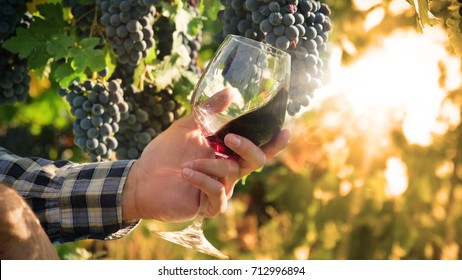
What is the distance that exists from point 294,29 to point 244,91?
0.84ft

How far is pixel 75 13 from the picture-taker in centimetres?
235

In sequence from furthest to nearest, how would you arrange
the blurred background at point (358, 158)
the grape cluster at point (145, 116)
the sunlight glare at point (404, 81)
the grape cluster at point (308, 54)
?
the sunlight glare at point (404, 81)
the blurred background at point (358, 158)
the grape cluster at point (145, 116)
the grape cluster at point (308, 54)

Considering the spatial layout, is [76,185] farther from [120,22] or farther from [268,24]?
[268,24]

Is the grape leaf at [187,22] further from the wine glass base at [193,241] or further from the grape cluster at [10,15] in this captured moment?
the wine glass base at [193,241]

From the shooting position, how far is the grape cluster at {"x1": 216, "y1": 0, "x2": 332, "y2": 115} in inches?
74.8

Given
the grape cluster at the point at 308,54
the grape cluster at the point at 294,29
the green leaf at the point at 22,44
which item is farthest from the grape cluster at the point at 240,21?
the green leaf at the point at 22,44

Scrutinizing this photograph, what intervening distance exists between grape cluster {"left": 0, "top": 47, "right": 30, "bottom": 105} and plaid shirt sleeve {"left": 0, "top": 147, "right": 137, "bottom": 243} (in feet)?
1.11

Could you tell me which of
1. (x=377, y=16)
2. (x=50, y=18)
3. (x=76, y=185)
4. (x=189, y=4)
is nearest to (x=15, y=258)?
(x=76, y=185)

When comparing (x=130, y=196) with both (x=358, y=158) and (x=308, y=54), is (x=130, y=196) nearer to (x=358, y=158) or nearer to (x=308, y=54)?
(x=308, y=54)

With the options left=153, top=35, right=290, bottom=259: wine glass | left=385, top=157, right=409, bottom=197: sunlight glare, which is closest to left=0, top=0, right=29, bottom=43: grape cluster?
left=153, top=35, right=290, bottom=259: wine glass

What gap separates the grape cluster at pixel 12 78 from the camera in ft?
7.89

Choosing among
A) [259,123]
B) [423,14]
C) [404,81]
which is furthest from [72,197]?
[404,81]

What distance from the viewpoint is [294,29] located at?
190cm

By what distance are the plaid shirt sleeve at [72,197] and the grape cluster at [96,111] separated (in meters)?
0.18
